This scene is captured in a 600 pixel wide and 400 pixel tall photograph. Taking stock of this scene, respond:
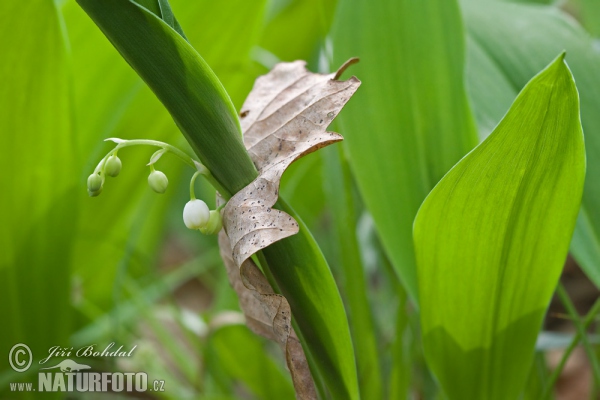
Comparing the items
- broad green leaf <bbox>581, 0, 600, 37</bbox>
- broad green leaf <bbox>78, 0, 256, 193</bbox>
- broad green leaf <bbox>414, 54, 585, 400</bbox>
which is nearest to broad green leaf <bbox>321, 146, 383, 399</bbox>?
broad green leaf <bbox>414, 54, 585, 400</bbox>

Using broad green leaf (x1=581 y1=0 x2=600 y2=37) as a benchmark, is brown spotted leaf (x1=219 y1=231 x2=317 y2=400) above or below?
below

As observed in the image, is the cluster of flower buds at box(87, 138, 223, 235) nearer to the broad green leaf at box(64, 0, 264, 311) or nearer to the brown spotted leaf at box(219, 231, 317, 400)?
the brown spotted leaf at box(219, 231, 317, 400)

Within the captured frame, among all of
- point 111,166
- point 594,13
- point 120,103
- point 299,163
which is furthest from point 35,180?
point 594,13

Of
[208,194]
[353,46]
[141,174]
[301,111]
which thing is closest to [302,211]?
[208,194]

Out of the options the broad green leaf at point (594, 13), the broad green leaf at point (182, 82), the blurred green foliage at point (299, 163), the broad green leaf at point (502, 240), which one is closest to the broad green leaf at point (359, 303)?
the blurred green foliage at point (299, 163)

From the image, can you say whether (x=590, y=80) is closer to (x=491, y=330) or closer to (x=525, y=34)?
(x=525, y=34)

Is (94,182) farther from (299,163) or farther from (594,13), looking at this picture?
(594,13)
